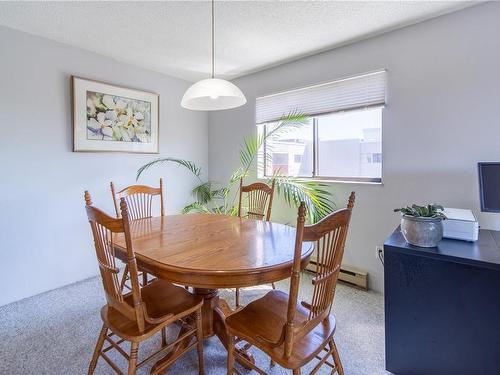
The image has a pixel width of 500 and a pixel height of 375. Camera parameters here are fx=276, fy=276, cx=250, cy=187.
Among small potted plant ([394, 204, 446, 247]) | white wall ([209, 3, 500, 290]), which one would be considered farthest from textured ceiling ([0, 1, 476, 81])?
small potted plant ([394, 204, 446, 247])

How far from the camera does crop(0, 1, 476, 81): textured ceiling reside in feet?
6.43

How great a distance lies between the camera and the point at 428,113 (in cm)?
216

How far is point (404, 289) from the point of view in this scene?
149cm

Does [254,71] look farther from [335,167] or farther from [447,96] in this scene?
[447,96]

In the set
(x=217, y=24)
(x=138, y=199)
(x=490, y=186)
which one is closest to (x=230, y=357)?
(x=138, y=199)

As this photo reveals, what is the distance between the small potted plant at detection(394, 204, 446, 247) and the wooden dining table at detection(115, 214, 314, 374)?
1.79 ft

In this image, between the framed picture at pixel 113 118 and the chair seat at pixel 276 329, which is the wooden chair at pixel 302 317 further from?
the framed picture at pixel 113 118

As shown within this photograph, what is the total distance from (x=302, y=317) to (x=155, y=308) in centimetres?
74

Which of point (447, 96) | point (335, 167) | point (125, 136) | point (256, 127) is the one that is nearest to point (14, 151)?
point (125, 136)

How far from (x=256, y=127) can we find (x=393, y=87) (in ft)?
5.04

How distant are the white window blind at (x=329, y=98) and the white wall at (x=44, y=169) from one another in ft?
5.07

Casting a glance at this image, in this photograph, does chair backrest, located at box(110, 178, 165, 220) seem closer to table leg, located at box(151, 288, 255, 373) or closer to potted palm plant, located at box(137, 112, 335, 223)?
potted palm plant, located at box(137, 112, 335, 223)

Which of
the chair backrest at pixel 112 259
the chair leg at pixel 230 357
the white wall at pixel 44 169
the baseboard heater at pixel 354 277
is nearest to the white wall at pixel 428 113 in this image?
the baseboard heater at pixel 354 277

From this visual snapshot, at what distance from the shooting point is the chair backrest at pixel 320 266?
3.40ft
